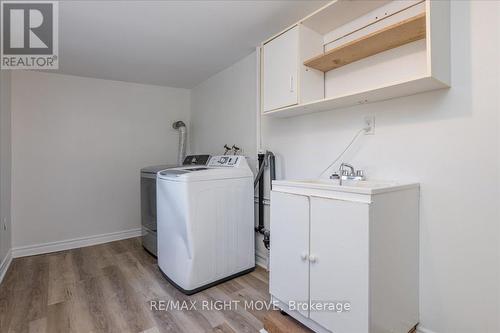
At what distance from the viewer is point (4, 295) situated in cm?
202

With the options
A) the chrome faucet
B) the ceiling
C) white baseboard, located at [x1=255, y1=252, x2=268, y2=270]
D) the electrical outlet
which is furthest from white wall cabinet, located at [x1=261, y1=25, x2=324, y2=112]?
white baseboard, located at [x1=255, y1=252, x2=268, y2=270]

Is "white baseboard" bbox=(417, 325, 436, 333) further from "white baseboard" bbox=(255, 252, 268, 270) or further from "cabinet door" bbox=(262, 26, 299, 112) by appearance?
"cabinet door" bbox=(262, 26, 299, 112)

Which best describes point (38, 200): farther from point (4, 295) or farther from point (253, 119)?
point (253, 119)

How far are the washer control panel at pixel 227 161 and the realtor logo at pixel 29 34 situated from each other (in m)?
1.63

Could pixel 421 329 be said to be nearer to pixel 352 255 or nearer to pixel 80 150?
pixel 352 255

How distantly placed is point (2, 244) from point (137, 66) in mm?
2146

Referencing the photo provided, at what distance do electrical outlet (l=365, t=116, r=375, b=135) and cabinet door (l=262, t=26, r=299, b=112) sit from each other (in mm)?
468

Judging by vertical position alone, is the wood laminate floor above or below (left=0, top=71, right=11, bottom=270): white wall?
below

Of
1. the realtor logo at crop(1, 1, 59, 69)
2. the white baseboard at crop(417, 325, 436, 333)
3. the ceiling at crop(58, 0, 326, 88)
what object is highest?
the ceiling at crop(58, 0, 326, 88)

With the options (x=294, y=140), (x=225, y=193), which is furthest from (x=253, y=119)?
(x=225, y=193)

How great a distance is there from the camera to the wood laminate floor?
167 cm

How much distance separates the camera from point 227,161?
8.10 ft

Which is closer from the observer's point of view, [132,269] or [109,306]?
[109,306]

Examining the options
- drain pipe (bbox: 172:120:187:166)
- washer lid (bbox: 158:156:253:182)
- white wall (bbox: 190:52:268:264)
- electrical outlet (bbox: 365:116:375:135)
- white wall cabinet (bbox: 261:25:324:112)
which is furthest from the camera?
drain pipe (bbox: 172:120:187:166)
